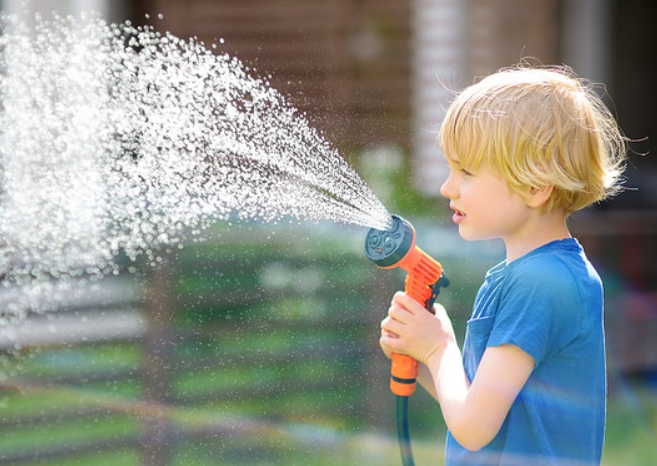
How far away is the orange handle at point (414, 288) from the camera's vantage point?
4.14ft

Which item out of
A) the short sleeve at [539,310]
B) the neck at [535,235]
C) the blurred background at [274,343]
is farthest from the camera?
the blurred background at [274,343]

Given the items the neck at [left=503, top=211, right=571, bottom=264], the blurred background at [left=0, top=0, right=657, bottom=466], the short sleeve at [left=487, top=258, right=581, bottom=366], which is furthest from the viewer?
the blurred background at [left=0, top=0, right=657, bottom=466]

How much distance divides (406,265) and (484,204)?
0.14m

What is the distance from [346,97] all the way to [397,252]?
3082 millimetres

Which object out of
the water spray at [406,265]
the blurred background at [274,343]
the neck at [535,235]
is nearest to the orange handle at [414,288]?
the water spray at [406,265]

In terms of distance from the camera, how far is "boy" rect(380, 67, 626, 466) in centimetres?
113

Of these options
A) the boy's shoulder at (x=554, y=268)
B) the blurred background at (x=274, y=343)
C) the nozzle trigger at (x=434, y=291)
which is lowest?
the blurred background at (x=274, y=343)

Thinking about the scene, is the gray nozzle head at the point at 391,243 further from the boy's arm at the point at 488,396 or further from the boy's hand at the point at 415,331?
the boy's arm at the point at 488,396

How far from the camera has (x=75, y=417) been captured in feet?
8.85

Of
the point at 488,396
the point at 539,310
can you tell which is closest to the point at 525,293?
the point at 539,310

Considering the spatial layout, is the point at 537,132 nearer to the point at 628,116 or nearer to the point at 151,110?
the point at 151,110

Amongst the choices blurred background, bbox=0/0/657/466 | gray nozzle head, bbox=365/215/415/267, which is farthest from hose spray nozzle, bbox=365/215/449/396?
blurred background, bbox=0/0/657/466

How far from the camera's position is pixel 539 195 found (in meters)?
1.19

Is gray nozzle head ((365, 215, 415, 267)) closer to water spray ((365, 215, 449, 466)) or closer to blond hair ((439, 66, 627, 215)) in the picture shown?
water spray ((365, 215, 449, 466))
